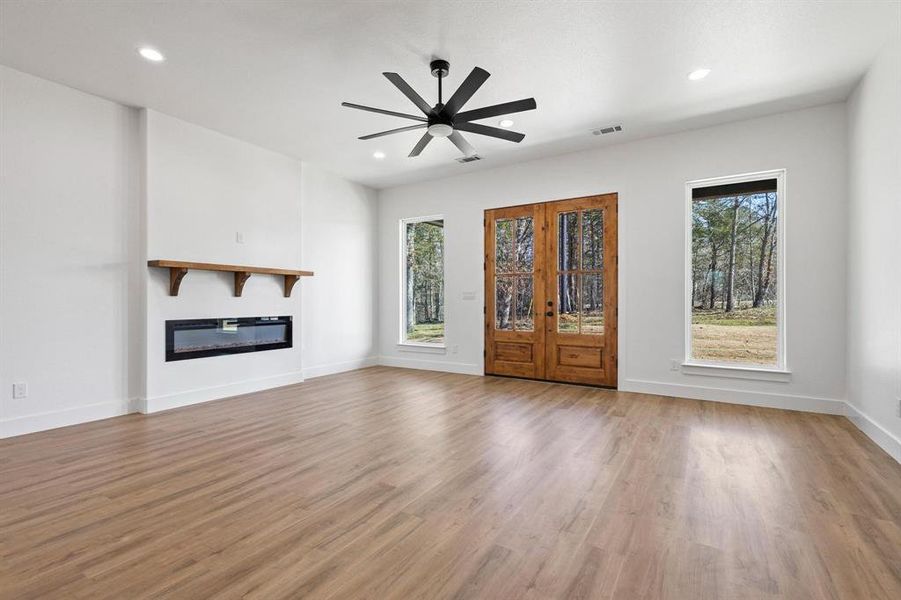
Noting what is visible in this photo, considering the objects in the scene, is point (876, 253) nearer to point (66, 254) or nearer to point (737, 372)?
point (737, 372)

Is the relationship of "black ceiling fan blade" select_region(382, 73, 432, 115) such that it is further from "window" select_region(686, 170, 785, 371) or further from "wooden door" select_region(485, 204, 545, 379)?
"window" select_region(686, 170, 785, 371)

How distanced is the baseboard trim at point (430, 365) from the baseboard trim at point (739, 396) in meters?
2.19

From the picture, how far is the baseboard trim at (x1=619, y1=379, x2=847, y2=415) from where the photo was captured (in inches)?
165

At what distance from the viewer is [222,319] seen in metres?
4.97

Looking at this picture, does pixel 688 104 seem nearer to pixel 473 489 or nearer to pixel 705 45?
pixel 705 45

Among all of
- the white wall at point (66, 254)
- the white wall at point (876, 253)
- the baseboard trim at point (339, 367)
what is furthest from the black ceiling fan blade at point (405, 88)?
the baseboard trim at point (339, 367)

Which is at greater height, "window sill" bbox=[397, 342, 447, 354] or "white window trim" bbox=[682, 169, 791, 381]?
"white window trim" bbox=[682, 169, 791, 381]

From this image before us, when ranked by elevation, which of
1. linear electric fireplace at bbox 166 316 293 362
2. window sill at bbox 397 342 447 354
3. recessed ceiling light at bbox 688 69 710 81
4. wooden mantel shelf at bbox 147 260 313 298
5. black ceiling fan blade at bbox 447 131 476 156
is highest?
recessed ceiling light at bbox 688 69 710 81

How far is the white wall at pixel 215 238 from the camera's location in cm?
437

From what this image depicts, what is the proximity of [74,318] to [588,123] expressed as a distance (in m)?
5.53

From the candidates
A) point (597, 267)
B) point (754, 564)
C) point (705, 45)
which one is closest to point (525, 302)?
point (597, 267)

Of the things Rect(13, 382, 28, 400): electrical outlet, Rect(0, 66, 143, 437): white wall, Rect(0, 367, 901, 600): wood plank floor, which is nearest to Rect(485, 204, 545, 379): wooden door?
Rect(0, 367, 901, 600): wood plank floor

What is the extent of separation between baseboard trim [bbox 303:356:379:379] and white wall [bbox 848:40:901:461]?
20.1 feet

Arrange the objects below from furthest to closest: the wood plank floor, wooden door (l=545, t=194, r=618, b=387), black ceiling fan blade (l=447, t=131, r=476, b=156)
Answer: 1. wooden door (l=545, t=194, r=618, b=387)
2. black ceiling fan blade (l=447, t=131, r=476, b=156)
3. the wood plank floor
